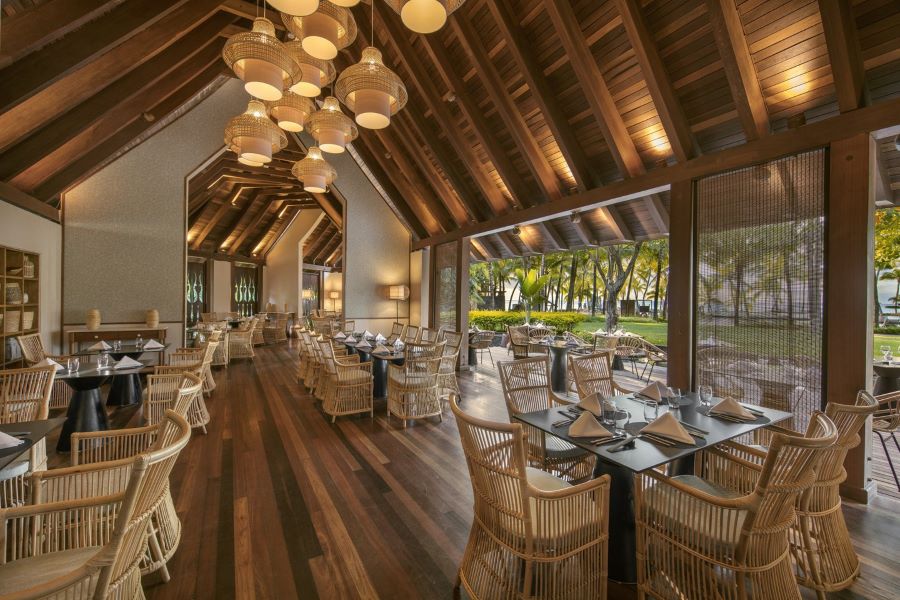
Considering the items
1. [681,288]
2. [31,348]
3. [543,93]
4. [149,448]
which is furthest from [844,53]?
[31,348]

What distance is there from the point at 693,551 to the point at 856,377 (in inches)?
105

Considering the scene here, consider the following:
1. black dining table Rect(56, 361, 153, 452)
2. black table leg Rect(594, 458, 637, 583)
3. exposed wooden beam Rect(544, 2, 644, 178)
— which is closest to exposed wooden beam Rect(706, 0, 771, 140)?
exposed wooden beam Rect(544, 2, 644, 178)

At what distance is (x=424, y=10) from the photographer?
2.38 m

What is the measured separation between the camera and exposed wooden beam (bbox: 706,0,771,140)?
328 centimetres

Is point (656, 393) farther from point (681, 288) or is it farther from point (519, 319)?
point (519, 319)

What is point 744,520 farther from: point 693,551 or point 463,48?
point 463,48

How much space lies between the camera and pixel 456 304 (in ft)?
28.3

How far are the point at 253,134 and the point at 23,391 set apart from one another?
10.3ft

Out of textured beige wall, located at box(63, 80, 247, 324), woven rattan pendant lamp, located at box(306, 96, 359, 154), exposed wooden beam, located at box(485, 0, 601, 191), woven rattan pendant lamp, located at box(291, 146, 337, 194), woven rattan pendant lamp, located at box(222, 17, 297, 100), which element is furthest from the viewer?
textured beige wall, located at box(63, 80, 247, 324)

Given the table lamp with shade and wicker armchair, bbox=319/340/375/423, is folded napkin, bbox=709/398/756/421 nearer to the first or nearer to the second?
wicker armchair, bbox=319/340/375/423

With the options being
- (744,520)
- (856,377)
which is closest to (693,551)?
(744,520)

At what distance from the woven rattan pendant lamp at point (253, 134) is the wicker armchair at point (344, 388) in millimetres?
2408

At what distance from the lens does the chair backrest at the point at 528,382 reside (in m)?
3.12

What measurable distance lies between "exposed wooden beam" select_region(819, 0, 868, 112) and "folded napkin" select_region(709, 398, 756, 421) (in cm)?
272
